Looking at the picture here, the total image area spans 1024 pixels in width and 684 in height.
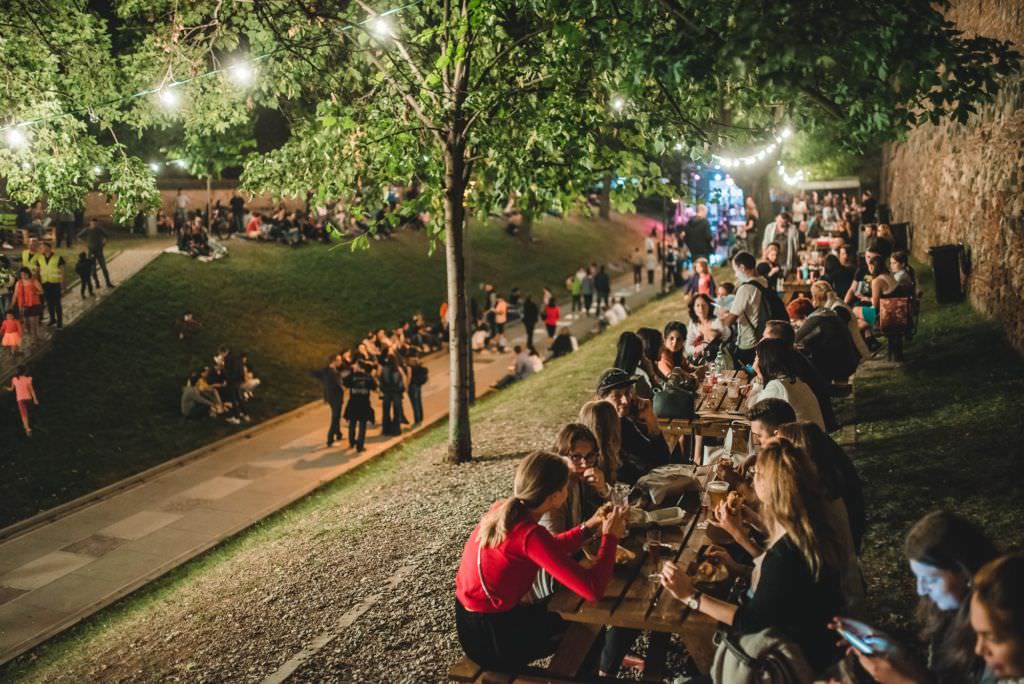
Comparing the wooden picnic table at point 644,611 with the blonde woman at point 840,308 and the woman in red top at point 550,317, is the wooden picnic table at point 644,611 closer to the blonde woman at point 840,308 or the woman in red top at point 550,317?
the blonde woman at point 840,308

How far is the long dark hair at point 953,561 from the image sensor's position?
10.4 feet

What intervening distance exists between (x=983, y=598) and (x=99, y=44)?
1467cm

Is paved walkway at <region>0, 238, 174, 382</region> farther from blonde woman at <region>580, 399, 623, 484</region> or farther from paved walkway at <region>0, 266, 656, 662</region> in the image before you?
blonde woman at <region>580, 399, 623, 484</region>

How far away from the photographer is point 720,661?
3.68 meters

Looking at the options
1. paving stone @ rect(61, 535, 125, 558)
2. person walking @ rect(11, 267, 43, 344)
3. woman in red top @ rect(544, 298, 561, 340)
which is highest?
person walking @ rect(11, 267, 43, 344)

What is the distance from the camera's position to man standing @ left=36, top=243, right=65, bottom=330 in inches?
807

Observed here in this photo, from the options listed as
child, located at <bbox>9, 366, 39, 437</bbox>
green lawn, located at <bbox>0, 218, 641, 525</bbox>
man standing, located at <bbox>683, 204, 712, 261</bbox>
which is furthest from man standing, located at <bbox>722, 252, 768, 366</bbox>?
child, located at <bbox>9, 366, 39, 437</bbox>

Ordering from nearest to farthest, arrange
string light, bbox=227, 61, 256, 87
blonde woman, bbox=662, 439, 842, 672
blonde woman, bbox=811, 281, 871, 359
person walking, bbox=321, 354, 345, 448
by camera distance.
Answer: blonde woman, bbox=662, 439, 842, 672, blonde woman, bbox=811, 281, 871, 359, string light, bbox=227, 61, 256, 87, person walking, bbox=321, 354, 345, 448

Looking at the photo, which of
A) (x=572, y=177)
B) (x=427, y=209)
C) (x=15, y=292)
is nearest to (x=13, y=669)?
(x=427, y=209)

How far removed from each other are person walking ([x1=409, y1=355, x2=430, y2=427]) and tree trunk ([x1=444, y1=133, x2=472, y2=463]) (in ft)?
18.6

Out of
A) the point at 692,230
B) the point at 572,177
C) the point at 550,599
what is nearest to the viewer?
the point at 550,599

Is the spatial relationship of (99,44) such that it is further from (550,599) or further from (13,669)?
(550,599)

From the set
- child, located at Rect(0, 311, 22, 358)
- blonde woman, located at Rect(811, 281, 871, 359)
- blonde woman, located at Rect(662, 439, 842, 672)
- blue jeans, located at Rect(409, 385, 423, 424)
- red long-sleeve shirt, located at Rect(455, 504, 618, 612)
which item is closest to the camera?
blonde woman, located at Rect(662, 439, 842, 672)

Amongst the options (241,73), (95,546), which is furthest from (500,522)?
(241,73)
